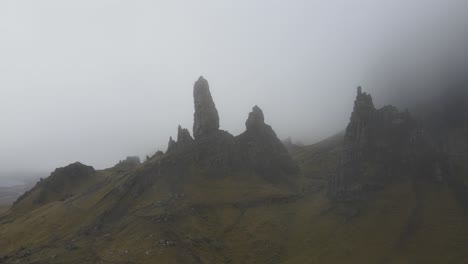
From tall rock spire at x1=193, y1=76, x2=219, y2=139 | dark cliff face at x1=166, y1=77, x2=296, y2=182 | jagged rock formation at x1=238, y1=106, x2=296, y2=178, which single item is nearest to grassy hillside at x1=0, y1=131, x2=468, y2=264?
dark cliff face at x1=166, y1=77, x2=296, y2=182

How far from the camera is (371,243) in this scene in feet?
383

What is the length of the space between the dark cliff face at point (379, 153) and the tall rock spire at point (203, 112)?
187ft

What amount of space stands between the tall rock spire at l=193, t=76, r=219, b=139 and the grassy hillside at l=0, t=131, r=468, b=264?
21.4 metres

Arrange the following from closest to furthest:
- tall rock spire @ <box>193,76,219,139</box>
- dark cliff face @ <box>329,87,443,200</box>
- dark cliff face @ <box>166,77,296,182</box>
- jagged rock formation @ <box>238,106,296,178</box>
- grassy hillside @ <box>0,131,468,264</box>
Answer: grassy hillside @ <box>0,131,468,264</box> → dark cliff face @ <box>329,87,443,200</box> → dark cliff face @ <box>166,77,296,182</box> → jagged rock formation @ <box>238,106,296,178</box> → tall rock spire @ <box>193,76,219,139</box>

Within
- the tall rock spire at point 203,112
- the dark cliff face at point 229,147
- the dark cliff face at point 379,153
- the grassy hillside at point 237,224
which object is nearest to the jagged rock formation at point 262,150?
the dark cliff face at point 229,147

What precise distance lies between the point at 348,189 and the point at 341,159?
13.6m

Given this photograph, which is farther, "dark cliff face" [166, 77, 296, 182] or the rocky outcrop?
the rocky outcrop

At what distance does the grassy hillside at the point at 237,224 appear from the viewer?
11638 cm

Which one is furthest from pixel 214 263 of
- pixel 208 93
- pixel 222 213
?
pixel 208 93

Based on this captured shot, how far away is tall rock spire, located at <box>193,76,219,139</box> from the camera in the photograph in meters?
181

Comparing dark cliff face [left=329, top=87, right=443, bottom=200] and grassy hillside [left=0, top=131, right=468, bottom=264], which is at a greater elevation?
dark cliff face [left=329, top=87, right=443, bottom=200]

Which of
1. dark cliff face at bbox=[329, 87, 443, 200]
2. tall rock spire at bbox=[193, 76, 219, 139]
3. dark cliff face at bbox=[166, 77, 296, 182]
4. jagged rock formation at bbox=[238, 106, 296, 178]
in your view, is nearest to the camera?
dark cliff face at bbox=[329, 87, 443, 200]

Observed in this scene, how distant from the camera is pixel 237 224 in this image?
140250 mm

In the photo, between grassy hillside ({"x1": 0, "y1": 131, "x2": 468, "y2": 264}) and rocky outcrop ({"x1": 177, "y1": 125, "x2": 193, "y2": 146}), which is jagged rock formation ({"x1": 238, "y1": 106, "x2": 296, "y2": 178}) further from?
rocky outcrop ({"x1": 177, "y1": 125, "x2": 193, "y2": 146})
